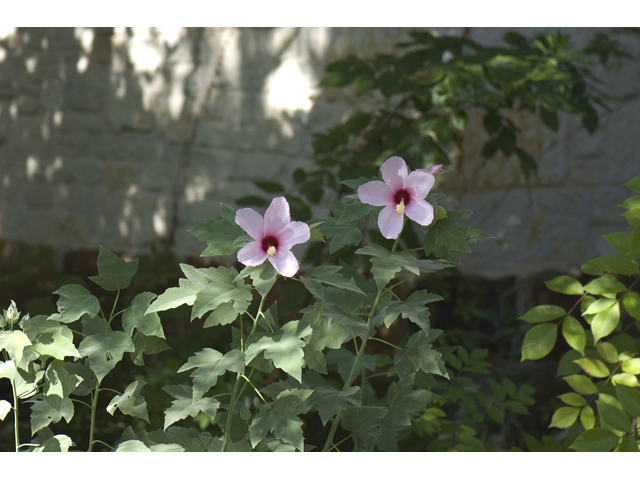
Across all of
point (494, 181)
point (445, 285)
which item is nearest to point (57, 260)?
point (445, 285)

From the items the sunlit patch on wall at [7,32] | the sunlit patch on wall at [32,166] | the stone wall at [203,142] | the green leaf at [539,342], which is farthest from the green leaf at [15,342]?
the sunlit patch on wall at [7,32]

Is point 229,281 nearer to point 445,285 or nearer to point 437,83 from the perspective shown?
point 437,83

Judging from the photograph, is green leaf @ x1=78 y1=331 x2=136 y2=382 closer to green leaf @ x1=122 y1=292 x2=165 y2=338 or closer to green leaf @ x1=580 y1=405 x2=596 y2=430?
green leaf @ x1=122 y1=292 x2=165 y2=338

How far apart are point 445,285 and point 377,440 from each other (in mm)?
2333

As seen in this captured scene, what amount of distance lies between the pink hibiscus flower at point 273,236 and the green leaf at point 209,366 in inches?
5.0

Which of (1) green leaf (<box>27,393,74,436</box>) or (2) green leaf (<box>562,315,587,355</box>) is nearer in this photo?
(1) green leaf (<box>27,393,74,436</box>)

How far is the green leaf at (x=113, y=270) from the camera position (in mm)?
806

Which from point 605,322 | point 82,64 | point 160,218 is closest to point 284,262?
point 605,322

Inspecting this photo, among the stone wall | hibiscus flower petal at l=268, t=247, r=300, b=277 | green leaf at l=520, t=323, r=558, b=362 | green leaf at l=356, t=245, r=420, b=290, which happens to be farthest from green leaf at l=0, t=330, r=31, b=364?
the stone wall

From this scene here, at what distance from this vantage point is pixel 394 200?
732 mm

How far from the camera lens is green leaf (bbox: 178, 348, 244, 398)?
2.28 feet

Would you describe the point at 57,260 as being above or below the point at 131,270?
below

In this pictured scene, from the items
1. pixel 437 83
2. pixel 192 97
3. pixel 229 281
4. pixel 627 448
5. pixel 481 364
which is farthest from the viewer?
pixel 192 97

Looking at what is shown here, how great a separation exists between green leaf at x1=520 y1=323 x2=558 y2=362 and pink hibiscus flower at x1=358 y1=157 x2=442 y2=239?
501 millimetres
